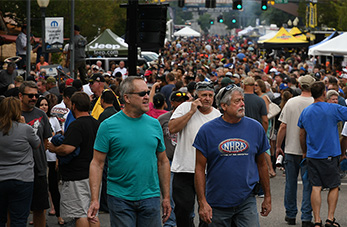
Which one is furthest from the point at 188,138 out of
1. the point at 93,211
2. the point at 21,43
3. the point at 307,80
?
the point at 21,43

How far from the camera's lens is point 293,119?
9531mm

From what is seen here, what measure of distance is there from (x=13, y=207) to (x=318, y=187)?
12.3ft

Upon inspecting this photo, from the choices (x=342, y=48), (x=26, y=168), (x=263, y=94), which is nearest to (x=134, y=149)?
(x=26, y=168)

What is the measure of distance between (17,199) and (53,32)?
39.0 feet

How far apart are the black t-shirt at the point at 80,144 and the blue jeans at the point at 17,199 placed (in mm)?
434

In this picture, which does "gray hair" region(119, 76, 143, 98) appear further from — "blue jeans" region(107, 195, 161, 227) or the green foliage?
the green foliage

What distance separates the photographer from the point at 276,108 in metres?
12.4

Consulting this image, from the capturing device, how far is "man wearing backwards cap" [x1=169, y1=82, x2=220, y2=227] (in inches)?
299

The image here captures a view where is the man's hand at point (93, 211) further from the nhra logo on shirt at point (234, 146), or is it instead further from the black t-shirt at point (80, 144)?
the black t-shirt at point (80, 144)

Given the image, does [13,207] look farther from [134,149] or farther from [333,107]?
[333,107]

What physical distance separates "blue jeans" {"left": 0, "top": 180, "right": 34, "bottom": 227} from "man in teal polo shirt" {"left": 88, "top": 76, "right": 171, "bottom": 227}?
1.62m

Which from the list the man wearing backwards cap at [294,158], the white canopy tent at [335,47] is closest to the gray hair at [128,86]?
the man wearing backwards cap at [294,158]

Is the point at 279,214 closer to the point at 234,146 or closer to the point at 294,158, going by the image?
the point at 294,158

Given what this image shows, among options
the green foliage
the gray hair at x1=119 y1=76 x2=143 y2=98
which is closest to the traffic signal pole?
the gray hair at x1=119 y1=76 x2=143 y2=98
